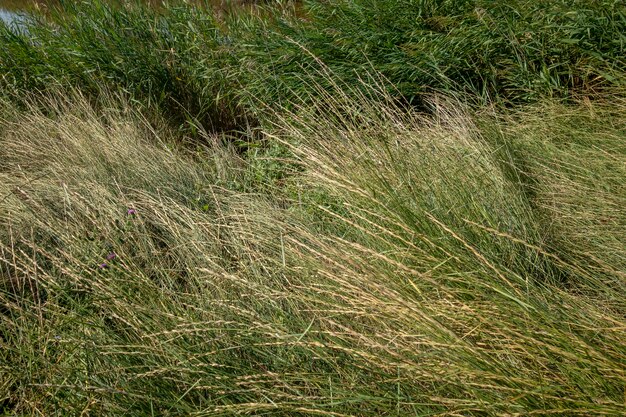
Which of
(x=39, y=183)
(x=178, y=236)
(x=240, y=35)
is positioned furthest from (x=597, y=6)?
(x=39, y=183)

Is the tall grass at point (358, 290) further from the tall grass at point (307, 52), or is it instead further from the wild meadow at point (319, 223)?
the tall grass at point (307, 52)

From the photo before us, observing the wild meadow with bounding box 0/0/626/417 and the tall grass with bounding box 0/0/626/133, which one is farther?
the tall grass with bounding box 0/0/626/133

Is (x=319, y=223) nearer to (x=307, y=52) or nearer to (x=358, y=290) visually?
(x=358, y=290)

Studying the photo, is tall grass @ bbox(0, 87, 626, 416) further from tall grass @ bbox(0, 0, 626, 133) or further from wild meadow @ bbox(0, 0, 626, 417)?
tall grass @ bbox(0, 0, 626, 133)

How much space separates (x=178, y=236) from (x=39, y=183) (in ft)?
3.75

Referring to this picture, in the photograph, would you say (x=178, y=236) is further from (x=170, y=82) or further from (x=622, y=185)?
(x=170, y=82)

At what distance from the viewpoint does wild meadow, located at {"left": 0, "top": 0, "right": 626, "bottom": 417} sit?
179 centimetres

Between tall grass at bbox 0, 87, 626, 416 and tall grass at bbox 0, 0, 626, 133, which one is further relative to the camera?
tall grass at bbox 0, 0, 626, 133

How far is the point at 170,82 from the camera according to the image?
5.18 m

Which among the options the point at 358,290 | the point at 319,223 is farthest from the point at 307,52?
the point at 358,290

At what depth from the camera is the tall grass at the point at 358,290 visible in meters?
1.71

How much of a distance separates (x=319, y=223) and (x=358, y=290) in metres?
1.10

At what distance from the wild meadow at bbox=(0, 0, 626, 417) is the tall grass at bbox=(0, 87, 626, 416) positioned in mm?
14

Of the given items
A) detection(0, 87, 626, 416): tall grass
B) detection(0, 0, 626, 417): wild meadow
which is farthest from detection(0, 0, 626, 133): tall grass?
detection(0, 87, 626, 416): tall grass
